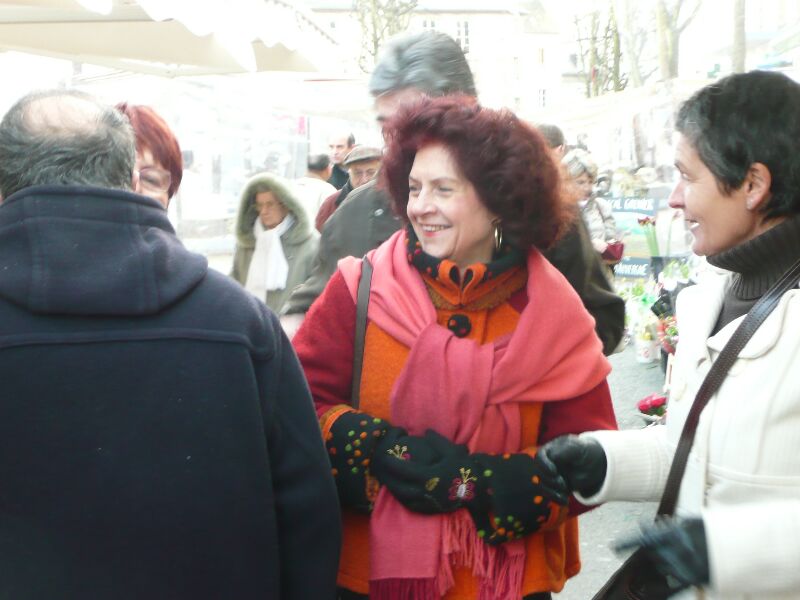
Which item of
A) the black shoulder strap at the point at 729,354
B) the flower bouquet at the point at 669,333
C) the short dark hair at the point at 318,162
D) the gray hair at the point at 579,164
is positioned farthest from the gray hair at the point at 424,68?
the short dark hair at the point at 318,162

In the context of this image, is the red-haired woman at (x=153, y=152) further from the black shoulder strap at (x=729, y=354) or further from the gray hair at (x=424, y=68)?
the black shoulder strap at (x=729, y=354)

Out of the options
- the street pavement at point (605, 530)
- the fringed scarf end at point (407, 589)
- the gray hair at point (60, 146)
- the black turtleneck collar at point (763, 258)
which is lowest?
the street pavement at point (605, 530)

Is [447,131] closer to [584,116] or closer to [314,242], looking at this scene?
[314,242]

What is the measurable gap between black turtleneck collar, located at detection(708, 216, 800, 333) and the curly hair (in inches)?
22.9

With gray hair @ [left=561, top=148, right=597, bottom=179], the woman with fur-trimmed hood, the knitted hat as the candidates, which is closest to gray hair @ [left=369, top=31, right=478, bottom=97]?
the woman with fur-trimmed hood

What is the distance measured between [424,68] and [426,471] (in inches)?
56.5

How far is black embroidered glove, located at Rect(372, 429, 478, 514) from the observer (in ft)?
7.93

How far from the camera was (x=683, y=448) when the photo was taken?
2.17 metres

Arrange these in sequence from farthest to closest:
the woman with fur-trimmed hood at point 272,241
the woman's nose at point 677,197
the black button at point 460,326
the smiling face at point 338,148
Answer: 1. the smiling face at point 338,148
2. the woman with fur-trimmed hood at point 272,241
3. the black button at point 460,326
4. the woman's nose at point 677,197

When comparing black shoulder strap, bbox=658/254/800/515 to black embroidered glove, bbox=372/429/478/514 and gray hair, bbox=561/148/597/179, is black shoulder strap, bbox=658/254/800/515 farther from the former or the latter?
gray hair, bbox=561/148/597/179

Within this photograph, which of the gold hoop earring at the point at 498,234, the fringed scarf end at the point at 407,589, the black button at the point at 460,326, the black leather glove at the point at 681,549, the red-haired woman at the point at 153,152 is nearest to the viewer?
the black leather glove at the point at 681,549

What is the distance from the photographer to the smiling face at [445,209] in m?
2.65

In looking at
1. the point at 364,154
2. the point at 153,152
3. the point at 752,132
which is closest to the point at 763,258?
the point at 752,132

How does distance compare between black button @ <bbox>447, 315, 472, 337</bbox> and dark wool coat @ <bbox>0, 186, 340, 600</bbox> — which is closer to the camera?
dark wool coat @ <bbox>0, 186, 340, 600</bbox>
